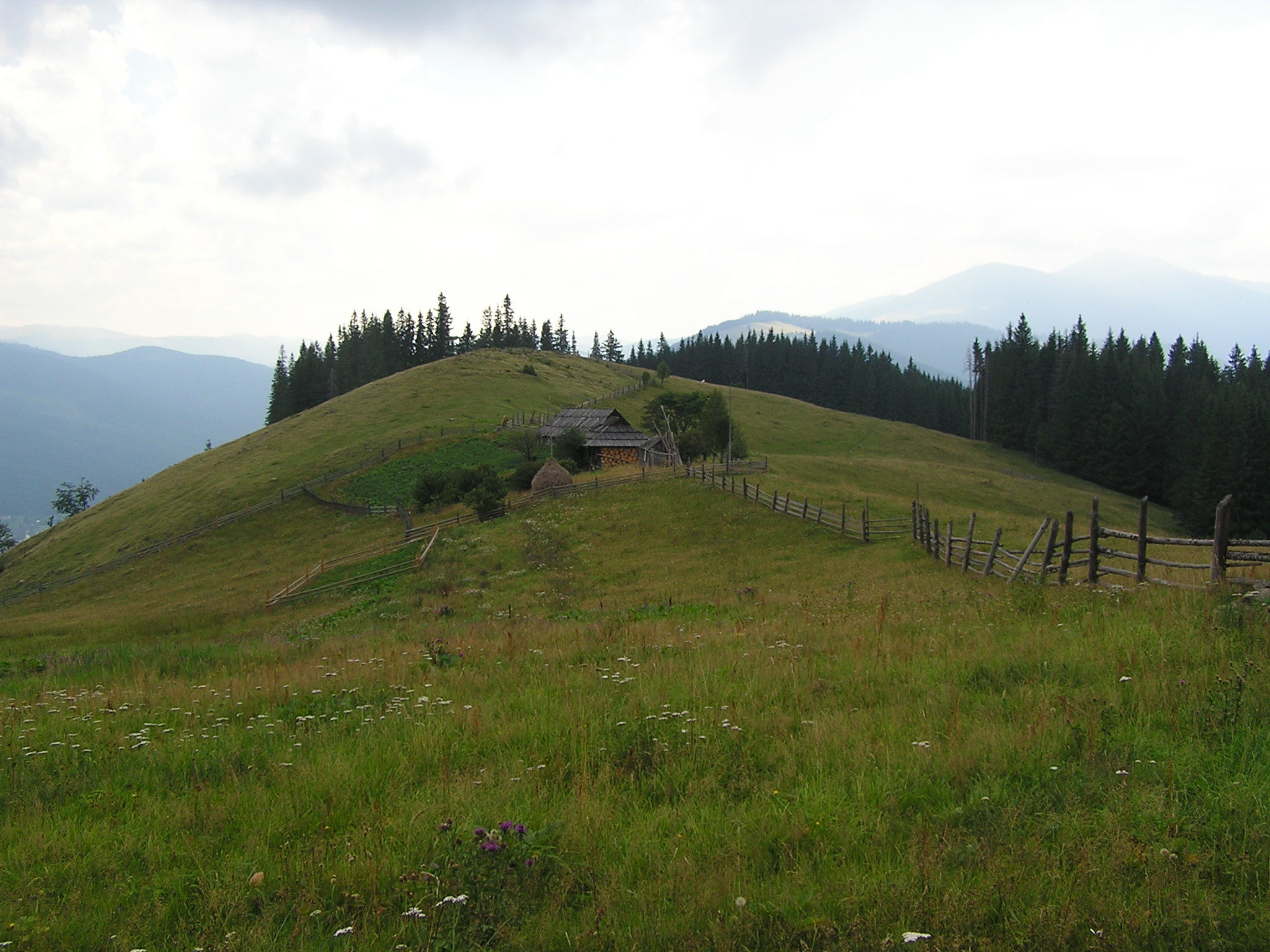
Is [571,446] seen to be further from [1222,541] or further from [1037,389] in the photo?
[1037,389]

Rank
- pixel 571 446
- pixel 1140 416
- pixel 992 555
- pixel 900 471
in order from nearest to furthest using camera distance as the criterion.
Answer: pixel 992 555 → pixel 900 471 → pixel 571 446 → pixel 1140 416

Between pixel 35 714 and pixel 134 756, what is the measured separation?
2.93 m

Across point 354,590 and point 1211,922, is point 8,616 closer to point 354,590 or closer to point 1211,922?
point 354,590

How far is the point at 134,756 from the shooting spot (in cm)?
662

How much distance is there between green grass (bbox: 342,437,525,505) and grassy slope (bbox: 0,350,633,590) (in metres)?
6.14

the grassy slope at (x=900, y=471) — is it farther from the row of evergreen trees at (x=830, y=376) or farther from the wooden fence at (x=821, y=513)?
the row of evergreen trees at (x=830, y=376)

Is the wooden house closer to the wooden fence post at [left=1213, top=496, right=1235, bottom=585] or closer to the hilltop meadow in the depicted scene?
the hilltop meadow

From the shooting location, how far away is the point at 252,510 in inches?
2304

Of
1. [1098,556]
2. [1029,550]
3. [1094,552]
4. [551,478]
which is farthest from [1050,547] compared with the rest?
[551,478]

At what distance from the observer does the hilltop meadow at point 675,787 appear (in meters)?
3.80

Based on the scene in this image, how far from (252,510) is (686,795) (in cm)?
6157

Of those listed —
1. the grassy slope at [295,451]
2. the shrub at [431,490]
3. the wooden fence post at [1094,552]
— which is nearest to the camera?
the wooden fence post at [1094,552]

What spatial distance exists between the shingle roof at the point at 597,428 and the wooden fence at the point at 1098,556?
124 ft

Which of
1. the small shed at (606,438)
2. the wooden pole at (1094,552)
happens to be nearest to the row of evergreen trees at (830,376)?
the small shed at (606,438)
